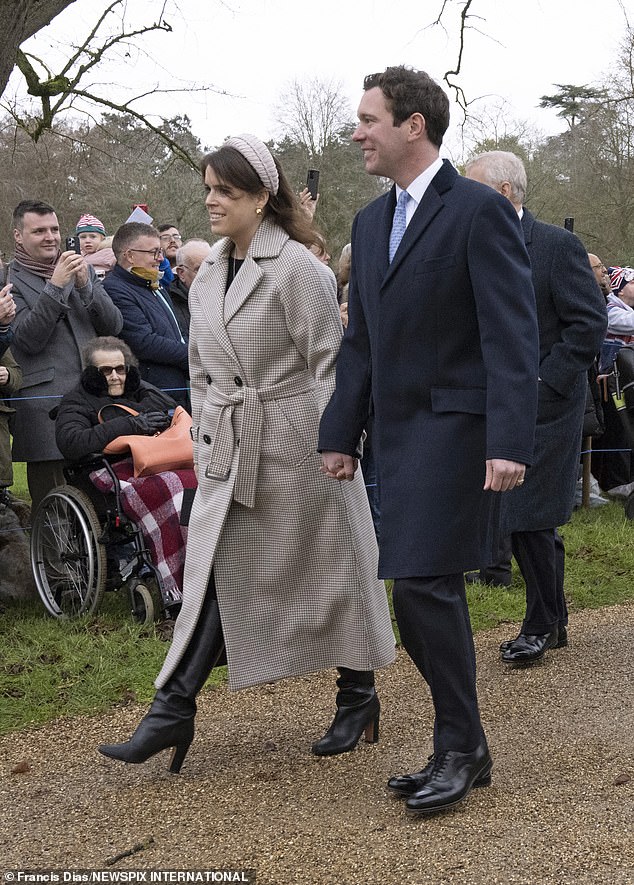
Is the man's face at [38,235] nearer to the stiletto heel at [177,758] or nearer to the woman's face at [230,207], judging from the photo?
the woman's face at [230,207]

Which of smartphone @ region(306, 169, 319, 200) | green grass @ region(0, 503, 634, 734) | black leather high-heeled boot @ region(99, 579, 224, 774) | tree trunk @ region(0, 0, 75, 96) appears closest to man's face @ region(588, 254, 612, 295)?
green grass @ region(0, 503, 634, 734)

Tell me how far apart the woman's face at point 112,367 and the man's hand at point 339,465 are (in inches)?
109

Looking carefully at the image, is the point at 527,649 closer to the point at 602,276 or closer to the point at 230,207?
the point at 230,207

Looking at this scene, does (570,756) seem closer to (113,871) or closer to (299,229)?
(113,871)

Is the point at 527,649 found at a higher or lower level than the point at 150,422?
lower

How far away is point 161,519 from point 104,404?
76cm

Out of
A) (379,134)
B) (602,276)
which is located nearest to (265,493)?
(379,134)

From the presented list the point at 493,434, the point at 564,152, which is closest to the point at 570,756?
the point at 493,434

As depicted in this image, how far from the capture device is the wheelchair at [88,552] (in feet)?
20.0

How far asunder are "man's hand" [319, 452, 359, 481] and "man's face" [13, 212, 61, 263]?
371 centimetres

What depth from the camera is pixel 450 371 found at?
3.56 metres

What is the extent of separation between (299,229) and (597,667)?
2519 mm

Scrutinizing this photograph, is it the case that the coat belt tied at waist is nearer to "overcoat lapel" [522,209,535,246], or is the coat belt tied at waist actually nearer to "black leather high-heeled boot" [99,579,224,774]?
"black leather high-heeled boot" [99,579,224,774]

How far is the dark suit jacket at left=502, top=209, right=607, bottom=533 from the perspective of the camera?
526cm
